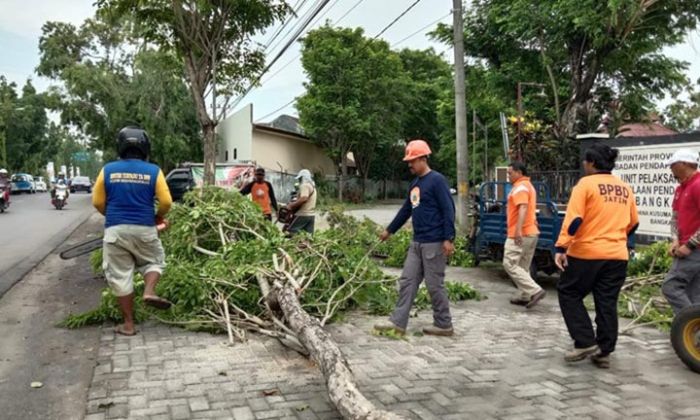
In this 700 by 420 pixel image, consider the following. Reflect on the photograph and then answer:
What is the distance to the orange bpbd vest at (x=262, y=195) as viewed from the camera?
9.88m

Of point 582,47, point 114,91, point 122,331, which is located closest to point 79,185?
point 114,91

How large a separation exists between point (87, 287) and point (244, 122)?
77.9ft

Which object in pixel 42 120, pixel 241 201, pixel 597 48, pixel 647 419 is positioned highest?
pixel 42 120

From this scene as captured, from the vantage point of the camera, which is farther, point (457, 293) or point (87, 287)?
point (87, 287)

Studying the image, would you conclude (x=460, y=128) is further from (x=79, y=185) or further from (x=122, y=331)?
(x=79, y=185)

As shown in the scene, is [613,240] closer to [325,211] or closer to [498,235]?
[498,235]

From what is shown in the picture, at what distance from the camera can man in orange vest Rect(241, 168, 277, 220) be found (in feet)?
32.4

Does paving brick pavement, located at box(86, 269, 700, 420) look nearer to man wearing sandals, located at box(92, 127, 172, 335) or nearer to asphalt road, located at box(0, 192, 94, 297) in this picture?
man wearing sandals, located at box(92, 127, 172, 335)

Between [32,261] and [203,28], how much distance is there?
241 inches

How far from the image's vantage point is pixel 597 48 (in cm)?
1306

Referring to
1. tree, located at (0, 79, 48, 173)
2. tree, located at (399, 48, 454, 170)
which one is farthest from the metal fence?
tree, located at (0, 79, 48, 173)

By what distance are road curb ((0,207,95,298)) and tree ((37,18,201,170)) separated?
747 inches

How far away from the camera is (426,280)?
557cm

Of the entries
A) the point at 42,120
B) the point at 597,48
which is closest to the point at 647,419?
the point at 597,48
